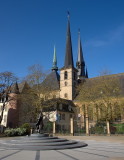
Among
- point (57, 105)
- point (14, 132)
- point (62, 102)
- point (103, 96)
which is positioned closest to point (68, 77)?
point (62, 102)

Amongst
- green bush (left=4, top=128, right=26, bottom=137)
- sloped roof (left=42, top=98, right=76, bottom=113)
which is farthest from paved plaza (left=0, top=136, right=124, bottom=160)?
sloped roof (left=42, top=98, right=76, bottom=113)

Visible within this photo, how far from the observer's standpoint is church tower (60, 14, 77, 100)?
5391cm

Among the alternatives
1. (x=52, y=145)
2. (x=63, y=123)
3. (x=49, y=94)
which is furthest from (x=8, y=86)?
(x=52, y=145)

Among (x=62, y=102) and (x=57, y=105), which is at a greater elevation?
(x=62, y=102)

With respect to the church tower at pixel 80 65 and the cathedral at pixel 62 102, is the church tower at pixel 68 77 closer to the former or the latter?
the cathedral at pixel 62 102

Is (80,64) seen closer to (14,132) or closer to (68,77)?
(68,77)

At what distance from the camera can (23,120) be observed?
42.3 metres

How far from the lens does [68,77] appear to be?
55688 mm

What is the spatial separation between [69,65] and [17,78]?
26.2m

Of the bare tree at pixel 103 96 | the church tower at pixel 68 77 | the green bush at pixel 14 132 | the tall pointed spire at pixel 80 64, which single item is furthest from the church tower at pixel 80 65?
the green bush at pixel 14 132

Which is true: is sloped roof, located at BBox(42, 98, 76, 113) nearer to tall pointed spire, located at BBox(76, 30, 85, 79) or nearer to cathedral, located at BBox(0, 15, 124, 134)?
cathedral, located at BBox(0, 15, 124, 134)

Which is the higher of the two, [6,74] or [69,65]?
[69,65]

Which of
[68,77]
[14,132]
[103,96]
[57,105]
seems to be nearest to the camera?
[14,132]

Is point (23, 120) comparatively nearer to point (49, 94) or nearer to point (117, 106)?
point (49, 94)
